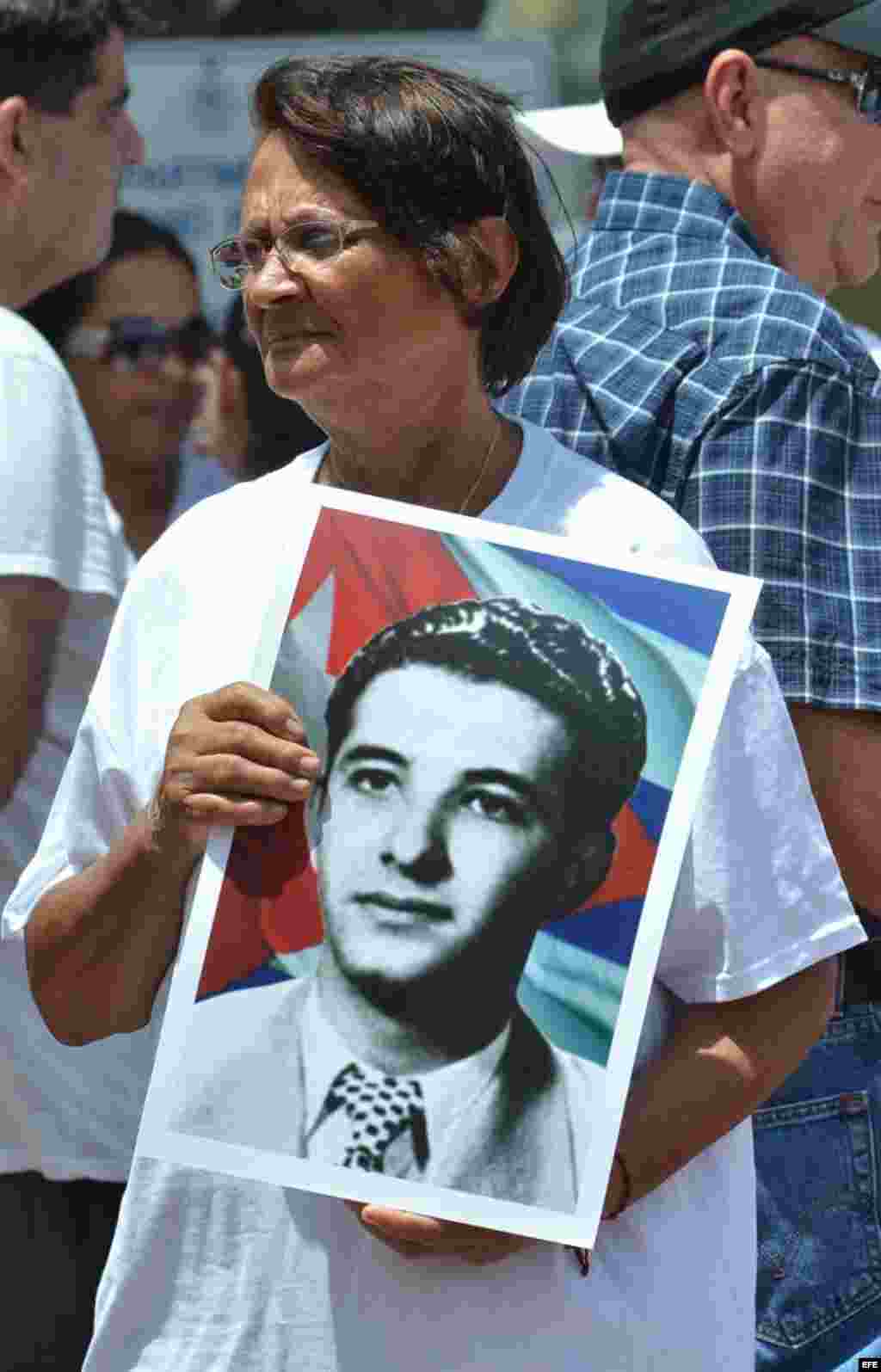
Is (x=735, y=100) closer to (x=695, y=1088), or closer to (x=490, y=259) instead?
(x=490, y=259)

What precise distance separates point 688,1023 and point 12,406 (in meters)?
1.10

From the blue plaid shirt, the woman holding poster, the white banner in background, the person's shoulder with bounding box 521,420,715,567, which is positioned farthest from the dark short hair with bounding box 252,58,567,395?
the white banner in background

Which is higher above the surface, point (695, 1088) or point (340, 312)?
point (340, 312)

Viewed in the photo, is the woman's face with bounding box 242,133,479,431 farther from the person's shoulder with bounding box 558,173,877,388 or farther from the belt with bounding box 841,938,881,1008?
the belt with bounding box 841,938,881,1008

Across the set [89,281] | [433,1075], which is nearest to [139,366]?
[89,281]

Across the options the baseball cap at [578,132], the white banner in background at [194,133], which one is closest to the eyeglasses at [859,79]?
the baseball cap at [578,132]

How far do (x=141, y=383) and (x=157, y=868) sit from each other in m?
3.23

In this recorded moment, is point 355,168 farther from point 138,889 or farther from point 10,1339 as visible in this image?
point 10,1339

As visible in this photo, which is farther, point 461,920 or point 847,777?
point 847,777

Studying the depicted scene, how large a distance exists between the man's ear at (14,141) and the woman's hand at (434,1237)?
1.61 metres

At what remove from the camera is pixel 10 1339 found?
2535mm

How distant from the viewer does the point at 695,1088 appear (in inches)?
65.7

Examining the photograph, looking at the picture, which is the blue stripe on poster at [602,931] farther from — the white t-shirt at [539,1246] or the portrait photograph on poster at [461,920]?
the white t-shirt at [539,1246]

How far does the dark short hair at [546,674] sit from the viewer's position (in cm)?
159
